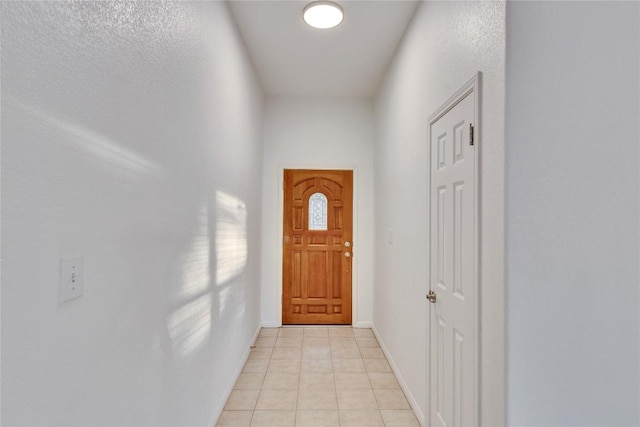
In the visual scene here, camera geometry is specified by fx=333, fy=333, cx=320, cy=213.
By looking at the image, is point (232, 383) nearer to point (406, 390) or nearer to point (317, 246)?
point (406, 390)

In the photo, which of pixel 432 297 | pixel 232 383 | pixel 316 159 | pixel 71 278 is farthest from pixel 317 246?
pixel 71 278

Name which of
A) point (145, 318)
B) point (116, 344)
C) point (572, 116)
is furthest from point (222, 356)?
point (572, 116)

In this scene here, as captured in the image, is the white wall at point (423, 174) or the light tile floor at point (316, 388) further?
the light tile floor at point (316, 388)

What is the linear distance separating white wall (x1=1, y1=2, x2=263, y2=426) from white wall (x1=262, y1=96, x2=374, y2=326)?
1958 millimetres

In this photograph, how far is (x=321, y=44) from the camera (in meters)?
2.91

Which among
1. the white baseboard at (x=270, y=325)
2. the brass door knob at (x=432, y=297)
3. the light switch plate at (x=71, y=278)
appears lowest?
the white baseboard at (x=270, y=325)

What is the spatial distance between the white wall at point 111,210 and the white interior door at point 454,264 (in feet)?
4.33

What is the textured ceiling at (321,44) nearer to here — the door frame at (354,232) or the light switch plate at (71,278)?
the door frame at (354,232)

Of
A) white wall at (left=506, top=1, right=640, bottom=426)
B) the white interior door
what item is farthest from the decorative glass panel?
white wall at (left=506, top=1, right=640, bottom=426)

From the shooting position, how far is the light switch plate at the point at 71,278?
824 millimetres

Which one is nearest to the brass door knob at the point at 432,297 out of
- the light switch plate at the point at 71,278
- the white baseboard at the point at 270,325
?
the light switch plate at the point at 71,278

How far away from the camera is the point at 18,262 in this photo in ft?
2.30

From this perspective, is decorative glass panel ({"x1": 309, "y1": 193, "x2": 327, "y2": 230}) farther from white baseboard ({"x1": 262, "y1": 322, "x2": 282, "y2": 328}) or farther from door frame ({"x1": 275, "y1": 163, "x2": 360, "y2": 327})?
white baseboard ({"x1": 262, "y1": 322, "x2": 282, "y2": 328})

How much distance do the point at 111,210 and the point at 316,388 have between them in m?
2.17
